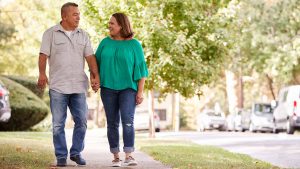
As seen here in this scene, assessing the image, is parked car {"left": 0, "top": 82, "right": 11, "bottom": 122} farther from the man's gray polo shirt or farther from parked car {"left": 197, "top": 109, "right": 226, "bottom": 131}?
parked car {"left": 197, "top": 109, "right": 226, "bottom": 131}

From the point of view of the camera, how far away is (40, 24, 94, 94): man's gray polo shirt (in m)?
11.1

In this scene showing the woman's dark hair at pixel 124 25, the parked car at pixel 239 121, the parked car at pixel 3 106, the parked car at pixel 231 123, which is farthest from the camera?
the parked car at pixel 231 123

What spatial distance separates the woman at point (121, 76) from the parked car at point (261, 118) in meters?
31.0

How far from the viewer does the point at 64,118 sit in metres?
11.2

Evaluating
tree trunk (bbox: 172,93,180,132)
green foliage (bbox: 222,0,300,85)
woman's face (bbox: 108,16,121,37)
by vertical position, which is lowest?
woman's face (bbox: 108,16,121,37)

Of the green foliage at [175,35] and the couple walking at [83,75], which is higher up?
the green foliage at [175,35]

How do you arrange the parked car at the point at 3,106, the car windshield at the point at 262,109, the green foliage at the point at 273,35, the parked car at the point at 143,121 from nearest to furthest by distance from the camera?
the parked car at the point at 3,106 < the car windshield at the point at 262,109 < the green foliage at the point at 273,35 < the parked car at the point at 143,121

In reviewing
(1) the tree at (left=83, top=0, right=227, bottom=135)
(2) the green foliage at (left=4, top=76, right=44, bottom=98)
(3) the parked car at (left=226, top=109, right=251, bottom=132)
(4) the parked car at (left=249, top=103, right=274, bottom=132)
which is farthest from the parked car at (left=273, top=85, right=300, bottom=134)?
(2) the green foliage at (left=4, top=76, right=44, bottom=98)

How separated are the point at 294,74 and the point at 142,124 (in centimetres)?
884

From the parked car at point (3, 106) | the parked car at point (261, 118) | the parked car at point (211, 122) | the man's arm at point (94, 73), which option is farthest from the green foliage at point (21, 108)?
the parked car at point (211, 122)

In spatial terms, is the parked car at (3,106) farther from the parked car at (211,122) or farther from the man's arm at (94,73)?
the parked car at (211,122)

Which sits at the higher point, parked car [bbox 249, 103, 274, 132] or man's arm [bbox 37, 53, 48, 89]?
parked car [bbox 249, 103, 274, 132]

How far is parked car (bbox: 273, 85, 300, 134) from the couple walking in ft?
75.6

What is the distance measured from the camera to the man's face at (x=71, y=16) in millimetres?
11055
